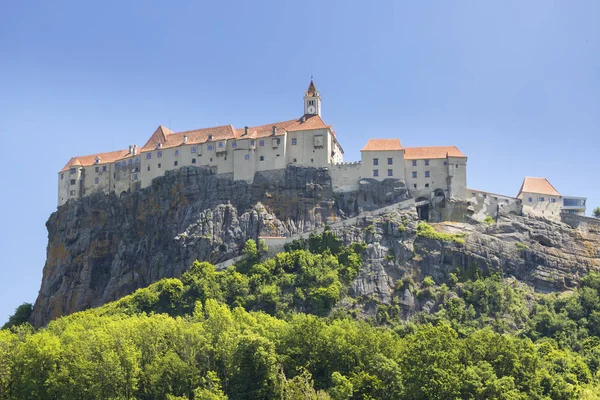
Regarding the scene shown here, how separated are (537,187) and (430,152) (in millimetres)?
13990

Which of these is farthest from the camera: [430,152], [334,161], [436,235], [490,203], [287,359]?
[334,161]

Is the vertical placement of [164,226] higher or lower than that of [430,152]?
lower

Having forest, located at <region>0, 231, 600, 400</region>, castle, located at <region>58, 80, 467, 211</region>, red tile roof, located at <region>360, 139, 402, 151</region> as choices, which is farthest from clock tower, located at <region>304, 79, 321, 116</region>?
forest, located at <region>0, 231, 600, 400</region>

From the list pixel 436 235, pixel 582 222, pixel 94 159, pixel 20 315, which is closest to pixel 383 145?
pixel 436 235

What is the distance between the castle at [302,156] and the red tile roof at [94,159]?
4.67 m

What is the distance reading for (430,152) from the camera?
117 meters

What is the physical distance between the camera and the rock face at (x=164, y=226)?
11350 cm

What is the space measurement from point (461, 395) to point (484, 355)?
5.86 m

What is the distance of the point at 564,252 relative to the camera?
365 ft

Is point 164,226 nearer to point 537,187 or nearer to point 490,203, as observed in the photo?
point 490,203

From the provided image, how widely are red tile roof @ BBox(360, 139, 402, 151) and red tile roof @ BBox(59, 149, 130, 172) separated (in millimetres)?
34296

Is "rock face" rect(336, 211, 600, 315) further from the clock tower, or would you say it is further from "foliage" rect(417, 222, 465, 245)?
the clock tower

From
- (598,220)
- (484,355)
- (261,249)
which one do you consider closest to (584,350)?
(484,355)

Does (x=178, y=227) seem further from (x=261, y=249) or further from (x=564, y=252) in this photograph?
(x=564, y=252)
